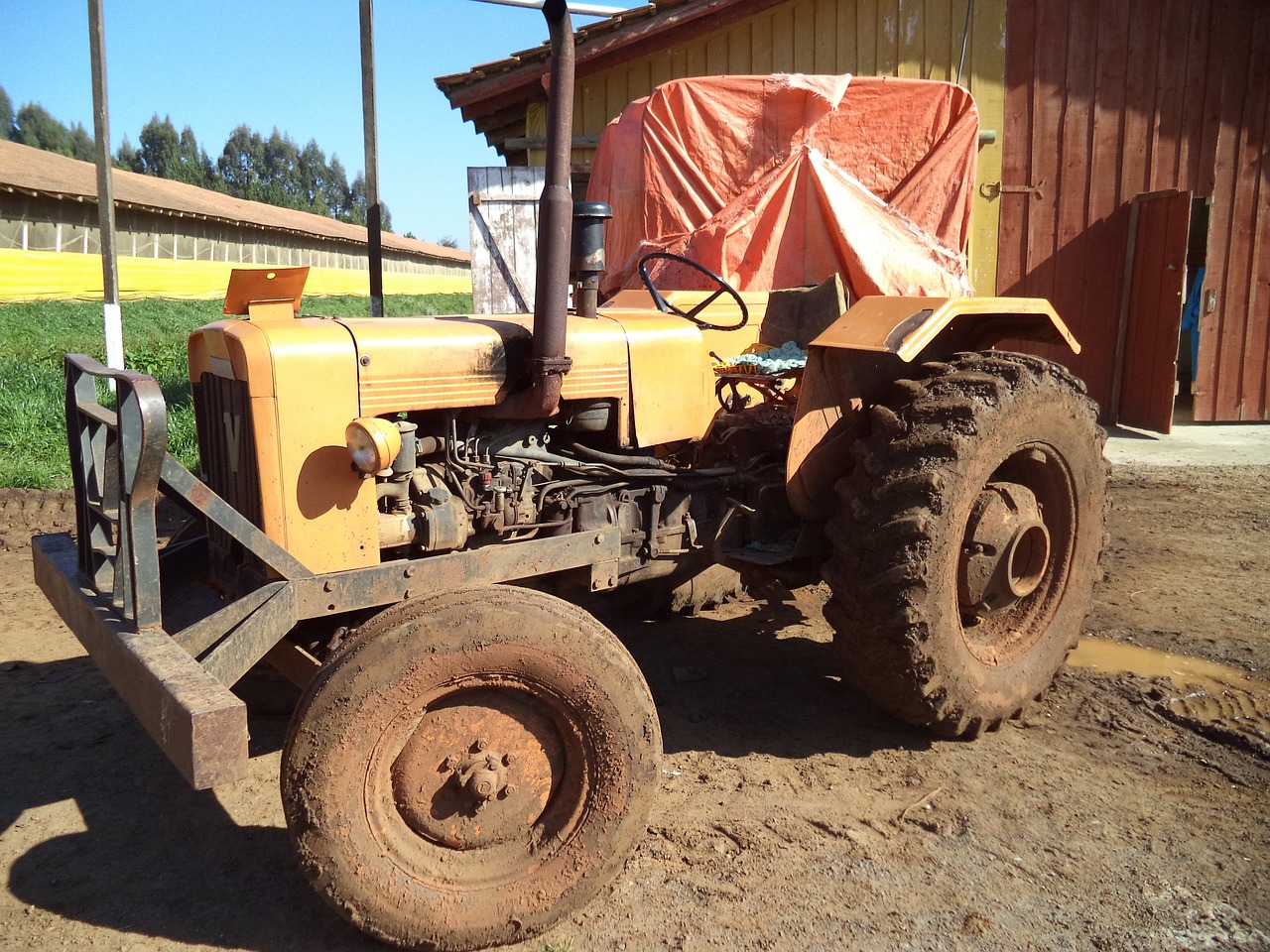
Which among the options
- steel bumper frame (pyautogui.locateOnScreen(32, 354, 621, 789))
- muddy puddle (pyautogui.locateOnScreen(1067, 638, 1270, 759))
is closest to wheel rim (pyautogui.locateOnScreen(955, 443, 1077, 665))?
muddy puddle (pyautogui.locateOnScreen(1067, 638, 1270, 759))

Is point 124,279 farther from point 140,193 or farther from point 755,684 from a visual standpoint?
point 755,684

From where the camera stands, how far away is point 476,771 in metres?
2.30

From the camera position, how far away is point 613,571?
3088 mm

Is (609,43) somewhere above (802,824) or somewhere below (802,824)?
above

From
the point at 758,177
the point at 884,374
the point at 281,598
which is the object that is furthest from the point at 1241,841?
the point at 758,177

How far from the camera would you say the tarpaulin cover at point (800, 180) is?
640cm

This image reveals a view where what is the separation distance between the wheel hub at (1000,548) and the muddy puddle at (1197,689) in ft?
2.30

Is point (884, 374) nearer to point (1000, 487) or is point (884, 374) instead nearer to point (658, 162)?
point (1000, 487)

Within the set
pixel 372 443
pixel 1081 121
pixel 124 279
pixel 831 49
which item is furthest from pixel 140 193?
pixel 372 443

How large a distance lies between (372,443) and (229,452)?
53cm

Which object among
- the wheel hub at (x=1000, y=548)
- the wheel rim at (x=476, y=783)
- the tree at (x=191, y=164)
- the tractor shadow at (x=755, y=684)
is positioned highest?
the tree at (x=191, y=164)

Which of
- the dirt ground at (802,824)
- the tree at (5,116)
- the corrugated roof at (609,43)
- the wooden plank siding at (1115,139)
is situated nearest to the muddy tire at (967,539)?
the dirt ground at (802,824)

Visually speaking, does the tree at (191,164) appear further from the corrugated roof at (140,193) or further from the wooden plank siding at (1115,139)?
the wooden plank siding at (1115,139)

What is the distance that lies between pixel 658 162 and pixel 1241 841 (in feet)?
17.1
